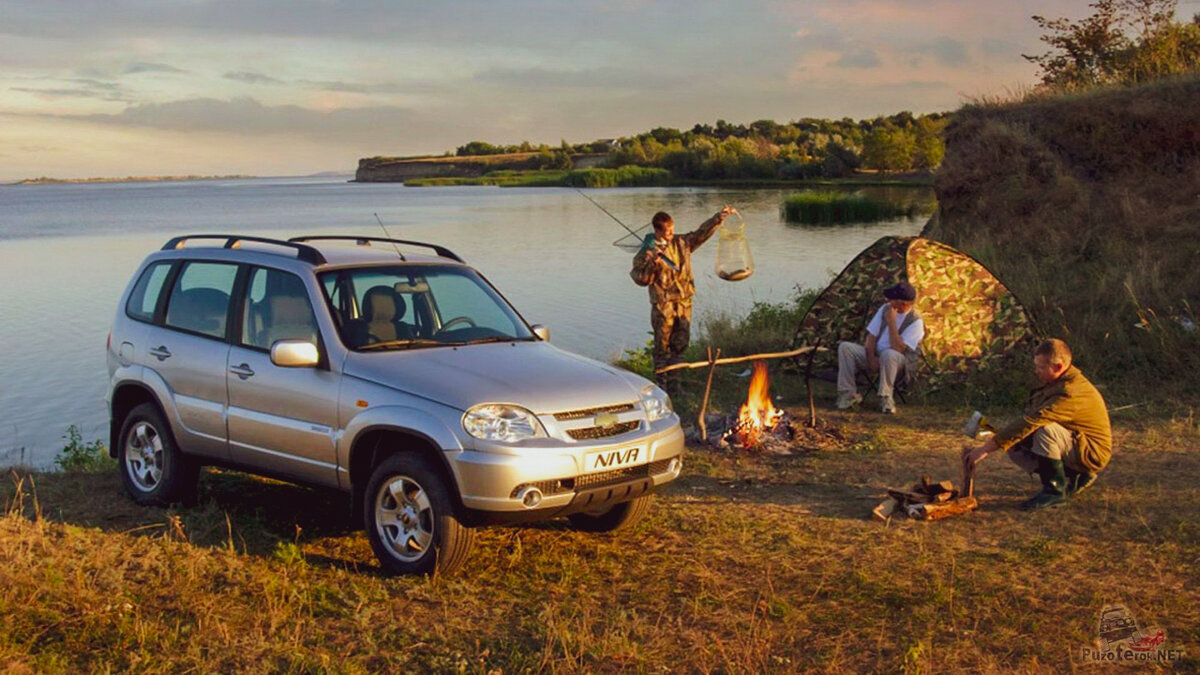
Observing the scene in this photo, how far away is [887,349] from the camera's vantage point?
10953 millimetres

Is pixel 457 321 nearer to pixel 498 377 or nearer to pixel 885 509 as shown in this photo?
pixel 498 377

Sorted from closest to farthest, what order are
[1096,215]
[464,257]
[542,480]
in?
[542,480], [1096,215], [464,257]

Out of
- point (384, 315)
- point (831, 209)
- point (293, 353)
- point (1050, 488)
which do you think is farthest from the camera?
point (831, 209)

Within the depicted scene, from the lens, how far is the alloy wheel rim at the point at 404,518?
19.7ft

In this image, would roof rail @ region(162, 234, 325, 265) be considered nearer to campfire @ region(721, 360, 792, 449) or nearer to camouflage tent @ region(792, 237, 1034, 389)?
campfire @ region(721, 360, 792, 449)

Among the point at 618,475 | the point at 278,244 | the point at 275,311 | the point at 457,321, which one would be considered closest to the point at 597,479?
the point at 618,475

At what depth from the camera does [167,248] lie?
26.1 ft

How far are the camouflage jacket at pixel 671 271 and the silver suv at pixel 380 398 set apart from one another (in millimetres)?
4014

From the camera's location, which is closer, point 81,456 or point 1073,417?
point 1073,417

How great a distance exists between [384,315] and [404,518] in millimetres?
1340

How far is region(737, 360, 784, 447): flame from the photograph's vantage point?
9547 millimetres

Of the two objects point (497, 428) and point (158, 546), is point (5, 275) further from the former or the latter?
point (497, 428)

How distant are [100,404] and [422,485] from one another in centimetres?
1048

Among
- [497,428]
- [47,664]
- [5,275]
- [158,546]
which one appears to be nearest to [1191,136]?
[497,428]
